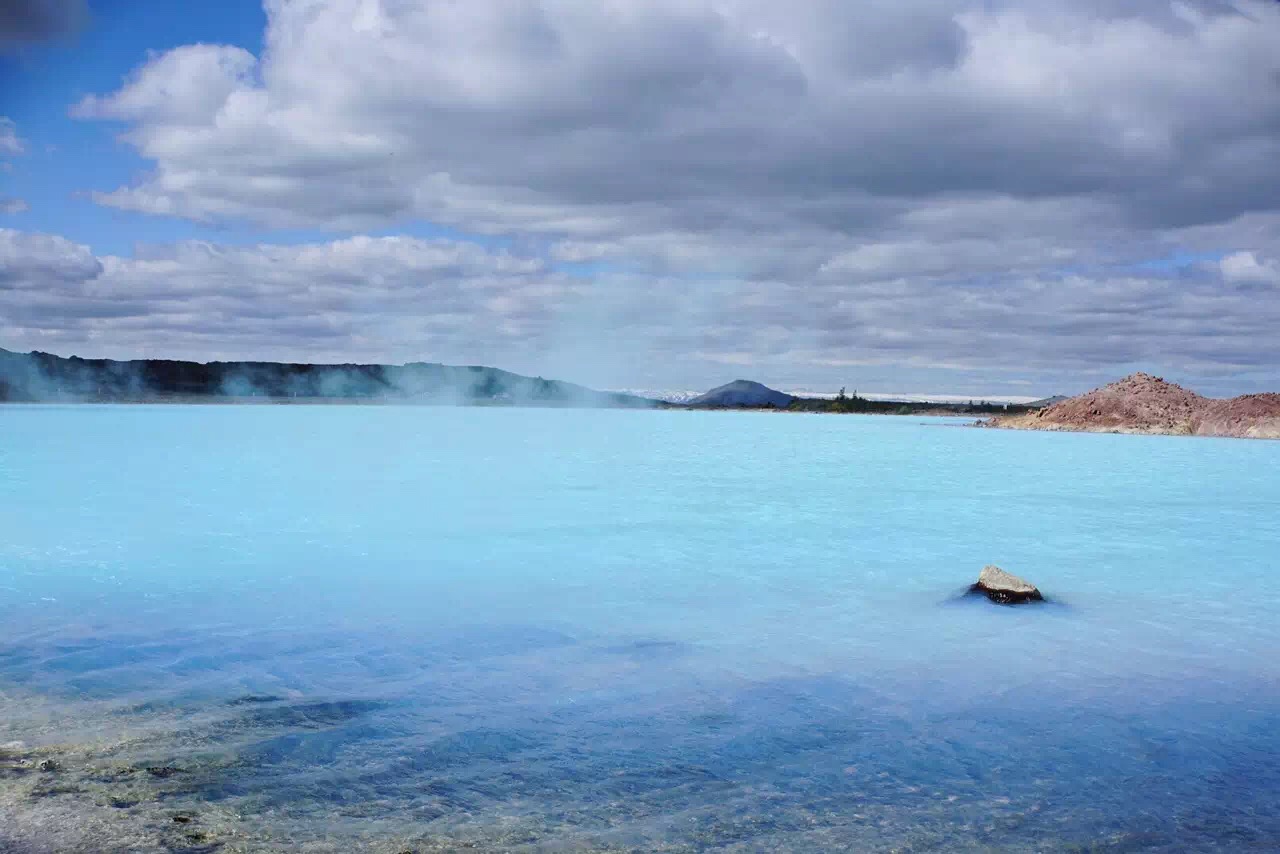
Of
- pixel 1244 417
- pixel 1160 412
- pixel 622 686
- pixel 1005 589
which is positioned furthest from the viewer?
pixel 1160 412

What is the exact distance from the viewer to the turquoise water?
739 centimetres

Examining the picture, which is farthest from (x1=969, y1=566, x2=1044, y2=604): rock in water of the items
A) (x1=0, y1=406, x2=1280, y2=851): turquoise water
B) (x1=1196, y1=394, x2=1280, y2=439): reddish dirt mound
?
(x1=1196, y1=394, x2=1280, y2=439): reddish dirt mound

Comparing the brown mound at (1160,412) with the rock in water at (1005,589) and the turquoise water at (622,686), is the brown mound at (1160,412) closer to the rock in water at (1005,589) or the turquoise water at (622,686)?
the turquoise water at (622,686)

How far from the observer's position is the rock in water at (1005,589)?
56.0 ft

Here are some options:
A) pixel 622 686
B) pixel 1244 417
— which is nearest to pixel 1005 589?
pixel 622 686

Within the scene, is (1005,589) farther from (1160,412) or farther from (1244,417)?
(1160,412)

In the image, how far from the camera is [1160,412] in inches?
5448

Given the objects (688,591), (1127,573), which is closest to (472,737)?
(688,591)

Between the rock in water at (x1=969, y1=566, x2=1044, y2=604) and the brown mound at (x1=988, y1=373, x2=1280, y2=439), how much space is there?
5098 inches

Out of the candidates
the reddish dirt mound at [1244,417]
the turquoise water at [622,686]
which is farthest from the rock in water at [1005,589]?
the reddish dirt mound at [1244,417]

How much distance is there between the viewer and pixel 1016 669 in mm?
12547

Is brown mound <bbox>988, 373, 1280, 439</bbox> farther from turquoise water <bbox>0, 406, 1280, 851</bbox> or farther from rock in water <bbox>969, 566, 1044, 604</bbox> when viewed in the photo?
rock in water <bbox>969, 566, 1044, 604</bbox>

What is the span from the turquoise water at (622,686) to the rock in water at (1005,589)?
1.62ft

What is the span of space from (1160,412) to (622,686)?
14758 centimetres
